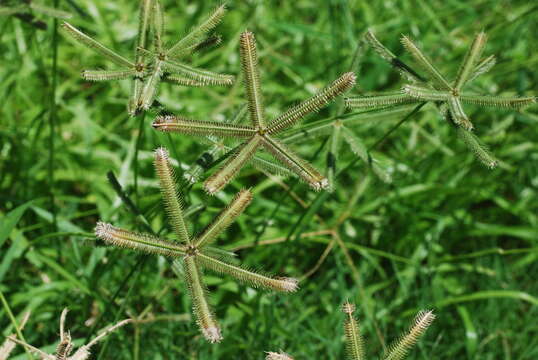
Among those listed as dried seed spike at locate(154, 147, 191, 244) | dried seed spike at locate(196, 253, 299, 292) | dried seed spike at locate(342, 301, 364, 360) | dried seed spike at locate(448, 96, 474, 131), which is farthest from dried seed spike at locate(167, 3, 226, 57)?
dried seed spike at locate(342, 301, 364, 360)

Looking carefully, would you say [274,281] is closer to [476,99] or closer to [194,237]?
[194,237]

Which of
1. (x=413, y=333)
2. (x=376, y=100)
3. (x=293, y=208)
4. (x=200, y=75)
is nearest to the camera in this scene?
(x=413, y=333)

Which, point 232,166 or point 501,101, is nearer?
point 232,166

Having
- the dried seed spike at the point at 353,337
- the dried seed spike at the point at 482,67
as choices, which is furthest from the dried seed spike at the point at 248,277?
the dried seed spike at the point at 482,67

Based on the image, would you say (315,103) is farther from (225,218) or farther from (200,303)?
(200,303)

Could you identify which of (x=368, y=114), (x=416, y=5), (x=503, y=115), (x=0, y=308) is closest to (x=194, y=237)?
(x=368, y=114)

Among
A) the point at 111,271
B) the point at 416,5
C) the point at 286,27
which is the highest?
the point at 416,5

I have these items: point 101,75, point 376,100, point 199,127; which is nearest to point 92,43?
point 101,75
